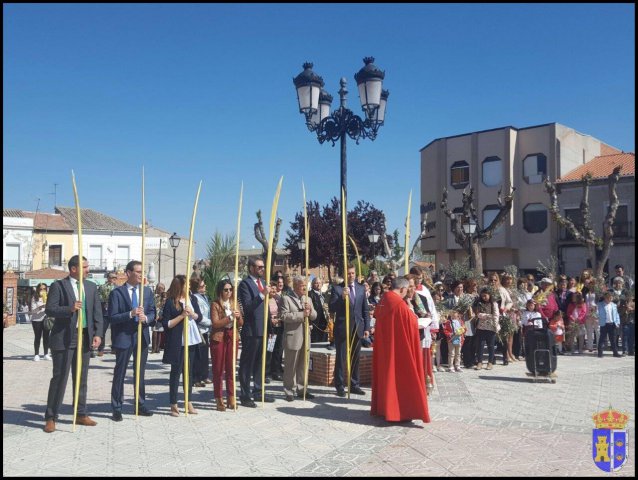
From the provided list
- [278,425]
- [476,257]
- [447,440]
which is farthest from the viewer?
[476,257]

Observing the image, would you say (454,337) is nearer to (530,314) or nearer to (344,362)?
(530,314)

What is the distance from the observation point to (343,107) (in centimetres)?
1112

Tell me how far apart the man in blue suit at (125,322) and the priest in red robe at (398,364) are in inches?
111

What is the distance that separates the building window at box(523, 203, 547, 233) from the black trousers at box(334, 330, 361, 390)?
35291mm

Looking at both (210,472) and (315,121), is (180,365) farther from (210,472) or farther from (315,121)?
(315,121)

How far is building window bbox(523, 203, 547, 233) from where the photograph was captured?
4147cm

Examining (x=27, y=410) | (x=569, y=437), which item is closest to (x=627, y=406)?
(x=569, y=437)

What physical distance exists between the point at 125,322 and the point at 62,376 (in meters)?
0.90

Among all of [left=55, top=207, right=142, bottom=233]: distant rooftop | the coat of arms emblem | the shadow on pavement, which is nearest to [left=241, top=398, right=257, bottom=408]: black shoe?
the coat of arms emblem

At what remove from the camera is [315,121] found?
11289 millimetres

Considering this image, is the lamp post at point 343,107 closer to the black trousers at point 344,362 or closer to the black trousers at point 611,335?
the black trousers at point 344,362

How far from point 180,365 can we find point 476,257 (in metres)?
19.0

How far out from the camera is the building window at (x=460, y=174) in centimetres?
4409

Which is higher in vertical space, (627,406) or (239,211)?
(239,211)
